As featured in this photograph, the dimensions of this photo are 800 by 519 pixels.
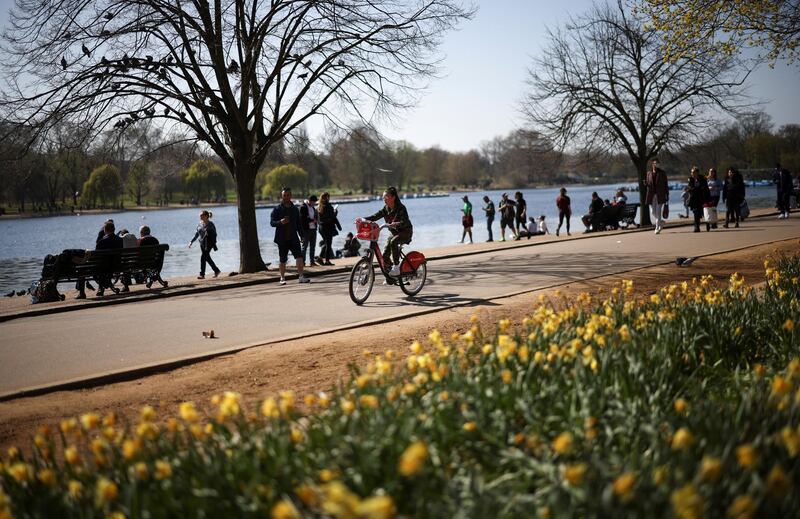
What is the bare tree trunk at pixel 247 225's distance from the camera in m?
19.0

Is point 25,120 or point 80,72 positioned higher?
point 80,72

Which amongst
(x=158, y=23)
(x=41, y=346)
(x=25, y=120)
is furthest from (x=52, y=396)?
(x=158, y=23)

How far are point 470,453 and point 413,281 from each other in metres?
9.04

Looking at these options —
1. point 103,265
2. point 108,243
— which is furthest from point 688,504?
point 108,243

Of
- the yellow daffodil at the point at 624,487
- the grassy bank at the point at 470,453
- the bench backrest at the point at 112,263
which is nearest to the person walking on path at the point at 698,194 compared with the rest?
the bench backrest at the point at 112,263

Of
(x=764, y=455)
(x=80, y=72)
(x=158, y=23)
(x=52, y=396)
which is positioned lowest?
(x=52, y=396)

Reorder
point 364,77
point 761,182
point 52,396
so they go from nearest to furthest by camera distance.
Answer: point 52,396 < point 364,77 < point 761,182

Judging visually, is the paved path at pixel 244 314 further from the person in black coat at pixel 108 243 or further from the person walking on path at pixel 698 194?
the person walking on path at pixel 698 194

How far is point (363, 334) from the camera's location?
9.05 metres

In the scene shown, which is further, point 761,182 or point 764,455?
point 761,182

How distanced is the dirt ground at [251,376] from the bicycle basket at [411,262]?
2.12 meters

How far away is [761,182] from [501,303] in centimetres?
12984

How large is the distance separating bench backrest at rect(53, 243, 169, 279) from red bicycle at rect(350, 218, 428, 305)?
6.56 m

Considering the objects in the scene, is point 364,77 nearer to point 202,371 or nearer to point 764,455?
point 202,371
